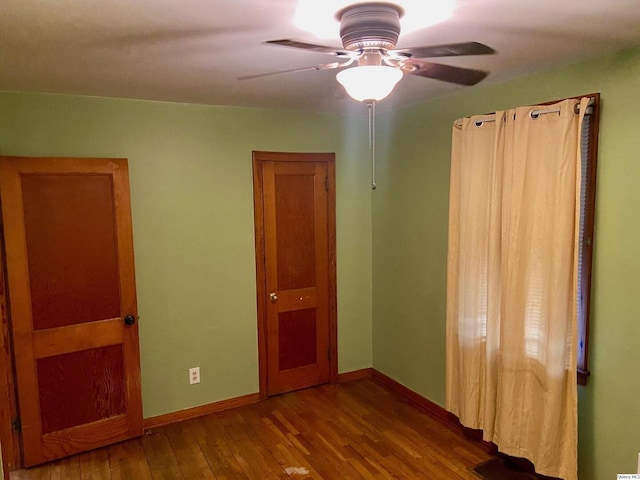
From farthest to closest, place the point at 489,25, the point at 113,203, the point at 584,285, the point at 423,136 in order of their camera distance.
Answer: the point at 423,136 < the point at 113,203 < the point at 584,285 < the point at 489,25

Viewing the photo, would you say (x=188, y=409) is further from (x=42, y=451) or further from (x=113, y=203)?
(x=113, y=203)

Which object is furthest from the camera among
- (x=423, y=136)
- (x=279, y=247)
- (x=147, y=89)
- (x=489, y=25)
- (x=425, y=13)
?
(x=279, y=247)

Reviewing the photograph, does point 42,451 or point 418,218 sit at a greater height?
point 418,218

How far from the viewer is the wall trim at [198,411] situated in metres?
3.43

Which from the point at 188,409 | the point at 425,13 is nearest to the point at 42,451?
the point at 188,409

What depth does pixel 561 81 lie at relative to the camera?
2463 mm

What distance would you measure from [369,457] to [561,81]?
2572 mm

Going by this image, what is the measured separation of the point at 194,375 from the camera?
140 inches

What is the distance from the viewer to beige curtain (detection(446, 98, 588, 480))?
2402 millimetres

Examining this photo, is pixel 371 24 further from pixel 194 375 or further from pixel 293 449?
pixel 194 375

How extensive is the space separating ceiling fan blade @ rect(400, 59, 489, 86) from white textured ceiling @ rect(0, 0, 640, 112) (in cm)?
11

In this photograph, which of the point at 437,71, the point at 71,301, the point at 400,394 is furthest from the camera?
the point at 400,394

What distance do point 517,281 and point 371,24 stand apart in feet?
5.80

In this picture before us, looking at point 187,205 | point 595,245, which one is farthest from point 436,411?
point 187,205
